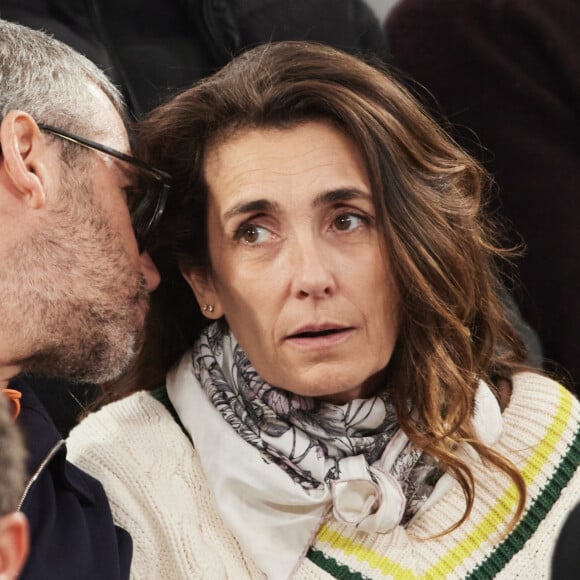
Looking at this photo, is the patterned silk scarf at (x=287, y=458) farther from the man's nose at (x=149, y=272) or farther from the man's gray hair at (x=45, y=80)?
the man's gray hair at (x=45, y=80)

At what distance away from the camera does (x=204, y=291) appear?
6.90 ft

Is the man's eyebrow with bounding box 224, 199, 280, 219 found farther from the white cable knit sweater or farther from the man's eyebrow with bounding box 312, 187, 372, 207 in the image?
the white cable knit sweater

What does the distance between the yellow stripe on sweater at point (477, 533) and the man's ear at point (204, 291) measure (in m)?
0.44

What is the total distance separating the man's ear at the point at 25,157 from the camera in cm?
187

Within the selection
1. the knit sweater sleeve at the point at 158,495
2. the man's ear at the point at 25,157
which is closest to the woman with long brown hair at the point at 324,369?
the knit sweater sleeve at the point at 158,495

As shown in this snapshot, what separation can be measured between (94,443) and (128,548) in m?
0.26

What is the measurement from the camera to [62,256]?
6.32 ft

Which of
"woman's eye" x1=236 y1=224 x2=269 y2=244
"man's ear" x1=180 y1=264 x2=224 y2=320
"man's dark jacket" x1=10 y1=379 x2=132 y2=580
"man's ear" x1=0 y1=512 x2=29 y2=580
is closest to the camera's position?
"man's ear" x1=0 y1=512 x2=29 y2=580

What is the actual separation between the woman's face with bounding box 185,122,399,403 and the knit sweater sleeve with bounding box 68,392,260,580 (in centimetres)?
23

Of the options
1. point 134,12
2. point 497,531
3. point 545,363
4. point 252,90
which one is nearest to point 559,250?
point 545,363

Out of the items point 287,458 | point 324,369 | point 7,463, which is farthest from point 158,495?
point 7,463

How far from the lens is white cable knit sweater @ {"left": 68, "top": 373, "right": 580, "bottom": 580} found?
76.1 inches

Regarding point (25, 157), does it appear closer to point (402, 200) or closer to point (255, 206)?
point (255, 206)

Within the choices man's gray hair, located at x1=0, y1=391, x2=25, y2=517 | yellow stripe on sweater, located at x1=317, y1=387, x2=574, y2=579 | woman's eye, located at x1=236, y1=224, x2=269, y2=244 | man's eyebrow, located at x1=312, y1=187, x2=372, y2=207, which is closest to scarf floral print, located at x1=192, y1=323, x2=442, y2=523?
yellow stripe on sweater, located at x1=317, y1=387, x2=574, y2=579
